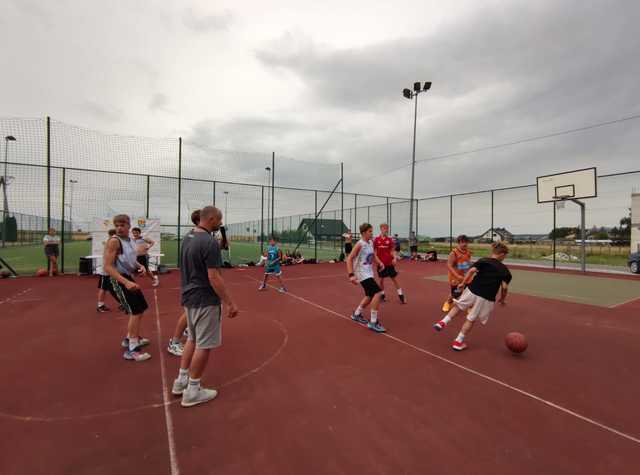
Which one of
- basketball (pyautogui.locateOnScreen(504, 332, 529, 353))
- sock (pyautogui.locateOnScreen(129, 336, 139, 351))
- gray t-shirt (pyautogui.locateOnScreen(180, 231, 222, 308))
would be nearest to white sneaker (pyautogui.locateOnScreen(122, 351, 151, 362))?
sock (pyautogui.locateOnScreen(129, 336, 139, 351))

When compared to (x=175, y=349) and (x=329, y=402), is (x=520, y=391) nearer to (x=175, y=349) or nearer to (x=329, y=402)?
(x=329, y=402)

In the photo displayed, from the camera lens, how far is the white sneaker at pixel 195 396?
9.28 feet

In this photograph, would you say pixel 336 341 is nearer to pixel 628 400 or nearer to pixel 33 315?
pixel 628 400

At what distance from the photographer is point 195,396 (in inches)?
113

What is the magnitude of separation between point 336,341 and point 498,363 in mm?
2187

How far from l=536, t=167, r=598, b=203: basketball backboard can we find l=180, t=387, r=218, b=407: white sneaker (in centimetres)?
1721

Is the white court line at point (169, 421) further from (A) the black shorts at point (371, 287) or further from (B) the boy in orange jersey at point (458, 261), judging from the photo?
(B) the boy in orange jersey at point (458, 261)

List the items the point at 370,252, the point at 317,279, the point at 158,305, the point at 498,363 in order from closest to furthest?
the point at 498,363 → the point at 370,252 → the point at 158,305 → the point at 317,279

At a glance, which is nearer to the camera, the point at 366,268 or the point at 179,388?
the point at 179,388

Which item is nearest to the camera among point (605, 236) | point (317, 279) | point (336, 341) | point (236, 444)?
point (236, 444)

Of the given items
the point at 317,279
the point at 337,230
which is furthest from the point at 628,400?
the point at 337,230

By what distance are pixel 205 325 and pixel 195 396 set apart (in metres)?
0.71

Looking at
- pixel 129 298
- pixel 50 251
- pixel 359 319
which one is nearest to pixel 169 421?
pixel 129 298

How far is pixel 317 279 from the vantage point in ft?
36.4
